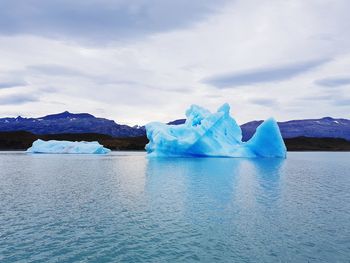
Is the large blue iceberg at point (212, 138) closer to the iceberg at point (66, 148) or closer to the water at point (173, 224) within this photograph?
the iceberg at point (66, 148)

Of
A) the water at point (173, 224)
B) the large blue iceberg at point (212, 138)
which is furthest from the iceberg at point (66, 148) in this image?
→ the water at point (173, 224)

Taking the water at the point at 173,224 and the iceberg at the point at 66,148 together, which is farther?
the iceberg at the point at 66,148

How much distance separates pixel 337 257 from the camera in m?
10.2

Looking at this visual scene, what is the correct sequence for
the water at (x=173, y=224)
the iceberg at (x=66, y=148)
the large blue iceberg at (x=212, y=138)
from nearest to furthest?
the water at (x=173, y=224) < the large blue iceberg at (x=212, y=138) < the iceberg at (x=66, y=148)

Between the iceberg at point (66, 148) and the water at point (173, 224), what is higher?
the iceberg at point (66, 148)

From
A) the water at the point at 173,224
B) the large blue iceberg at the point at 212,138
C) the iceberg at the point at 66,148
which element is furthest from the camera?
the iceberg at the point at 66,148

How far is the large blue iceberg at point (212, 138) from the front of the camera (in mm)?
54094

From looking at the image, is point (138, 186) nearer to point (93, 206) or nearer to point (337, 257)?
point (93, 206)

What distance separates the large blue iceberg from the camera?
54.1 m

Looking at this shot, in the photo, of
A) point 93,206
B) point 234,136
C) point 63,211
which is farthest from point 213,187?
point 234,136

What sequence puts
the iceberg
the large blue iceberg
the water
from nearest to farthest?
the water
the large blue iceberg
the iceberg

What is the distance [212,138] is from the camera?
56500 millimetres

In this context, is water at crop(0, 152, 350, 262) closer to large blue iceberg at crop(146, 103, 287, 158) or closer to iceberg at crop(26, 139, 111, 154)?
large blue iceberg at crop(146, 103, 287, 158)

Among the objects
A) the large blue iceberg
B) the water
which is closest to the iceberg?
the large blue iceberg
